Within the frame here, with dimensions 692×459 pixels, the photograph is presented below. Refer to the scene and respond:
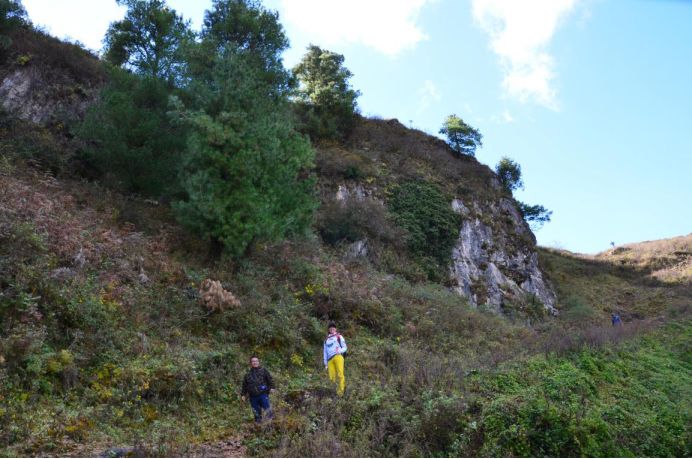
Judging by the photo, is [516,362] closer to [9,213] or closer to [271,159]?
[271,159]

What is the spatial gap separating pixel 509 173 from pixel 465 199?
394 inches

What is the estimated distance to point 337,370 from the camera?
34.0 feet

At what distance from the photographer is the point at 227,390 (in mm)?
10172

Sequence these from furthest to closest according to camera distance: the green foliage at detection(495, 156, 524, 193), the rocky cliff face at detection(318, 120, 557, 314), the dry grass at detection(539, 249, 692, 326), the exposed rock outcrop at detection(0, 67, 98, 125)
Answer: the green foliage at detection(495, 156, 524, 193)
the dry grass at detection(539, 249, 692, 326)
the rocky cliff face at detection(318, 120, 557, 314)
the exposed rock outcrop at detection(0, 67, 98, 125)

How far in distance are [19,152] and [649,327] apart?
24493 millimetres

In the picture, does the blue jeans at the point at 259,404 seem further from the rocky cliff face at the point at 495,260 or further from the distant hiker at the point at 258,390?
the rocky cliff face at the point at 495,260

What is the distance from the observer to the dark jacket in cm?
874

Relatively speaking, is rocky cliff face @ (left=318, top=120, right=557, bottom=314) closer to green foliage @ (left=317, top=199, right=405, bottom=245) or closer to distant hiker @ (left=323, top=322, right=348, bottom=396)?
green foliage @ (left=317, top=199, right=405, bottom=245)

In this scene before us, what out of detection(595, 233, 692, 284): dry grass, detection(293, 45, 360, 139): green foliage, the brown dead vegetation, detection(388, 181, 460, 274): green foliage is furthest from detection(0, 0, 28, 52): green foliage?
detection(595, 233, 692, 284): dry grass

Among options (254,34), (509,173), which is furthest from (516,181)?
(254,34)

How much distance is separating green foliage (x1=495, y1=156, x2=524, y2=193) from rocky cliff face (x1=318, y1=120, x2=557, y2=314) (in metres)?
3.34

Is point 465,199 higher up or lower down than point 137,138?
higher up

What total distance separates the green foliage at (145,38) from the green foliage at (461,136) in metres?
22.4

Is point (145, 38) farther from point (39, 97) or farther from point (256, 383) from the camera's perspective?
point (256, 383)
